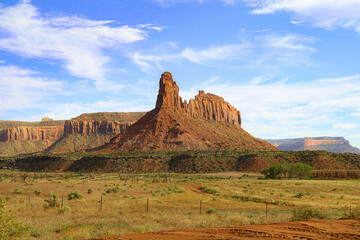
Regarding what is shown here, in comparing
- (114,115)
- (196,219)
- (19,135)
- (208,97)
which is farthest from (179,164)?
(19,135)

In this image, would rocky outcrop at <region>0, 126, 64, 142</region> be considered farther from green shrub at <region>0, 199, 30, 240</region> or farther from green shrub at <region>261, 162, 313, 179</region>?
green shrub at <region>0, 199, 30, 240</region>

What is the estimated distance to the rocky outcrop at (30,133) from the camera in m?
180

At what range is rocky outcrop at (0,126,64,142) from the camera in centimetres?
17975

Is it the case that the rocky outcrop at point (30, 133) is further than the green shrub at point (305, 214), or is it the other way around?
the rocky outcrop at point (30, 133)

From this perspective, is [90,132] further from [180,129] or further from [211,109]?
[180,129]

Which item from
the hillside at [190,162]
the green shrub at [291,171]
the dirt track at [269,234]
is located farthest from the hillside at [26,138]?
the dirt track at [269,234]

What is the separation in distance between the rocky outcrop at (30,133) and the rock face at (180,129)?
3611 inches

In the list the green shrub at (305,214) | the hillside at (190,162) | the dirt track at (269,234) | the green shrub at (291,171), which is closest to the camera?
the dirt track at (269,234)

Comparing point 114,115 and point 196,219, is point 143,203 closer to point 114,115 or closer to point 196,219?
point 196,219

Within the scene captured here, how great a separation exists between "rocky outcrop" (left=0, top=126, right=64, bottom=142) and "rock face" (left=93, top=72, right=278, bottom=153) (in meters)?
91.7

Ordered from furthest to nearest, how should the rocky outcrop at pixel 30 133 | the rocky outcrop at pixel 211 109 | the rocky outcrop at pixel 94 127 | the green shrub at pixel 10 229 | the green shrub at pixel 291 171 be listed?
1. the rocky outcrop at pixel 30 133
2. the rocky outcrop at pixel 94 127
3. the rocky outcrop at pixel 211 109
4. the green shrub at pixel 291 171
5. the green shrub at pixel 10 229

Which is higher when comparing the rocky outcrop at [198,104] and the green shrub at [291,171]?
the rocky outcrop at [198,104]

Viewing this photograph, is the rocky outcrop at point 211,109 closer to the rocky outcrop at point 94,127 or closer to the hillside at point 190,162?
the rocky outcrop at point 94,127

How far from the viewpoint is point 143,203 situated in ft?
85.1
